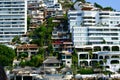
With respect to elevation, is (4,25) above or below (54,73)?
above

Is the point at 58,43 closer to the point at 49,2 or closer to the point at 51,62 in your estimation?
the point at 51,62

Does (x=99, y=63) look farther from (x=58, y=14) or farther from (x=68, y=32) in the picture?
(x=58, y=14)

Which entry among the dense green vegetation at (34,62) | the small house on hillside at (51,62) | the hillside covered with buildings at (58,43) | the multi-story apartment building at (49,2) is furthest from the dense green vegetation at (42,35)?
the multi-story apartment building at (49,2)

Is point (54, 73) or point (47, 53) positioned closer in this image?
point (54, 73)

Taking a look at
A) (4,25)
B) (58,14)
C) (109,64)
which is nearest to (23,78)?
(109,64)

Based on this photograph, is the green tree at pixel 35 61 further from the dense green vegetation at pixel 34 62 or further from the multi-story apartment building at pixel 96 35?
the multi-story apartment building at pixel 96 35
